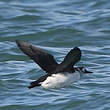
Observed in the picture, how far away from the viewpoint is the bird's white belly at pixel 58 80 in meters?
9.93

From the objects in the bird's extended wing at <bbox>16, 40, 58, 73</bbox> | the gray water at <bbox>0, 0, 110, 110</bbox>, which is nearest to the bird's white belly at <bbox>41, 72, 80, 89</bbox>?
the bird's extended wing at <bbox>16, 40, 58, 73</bbox>

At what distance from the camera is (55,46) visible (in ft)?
48.1

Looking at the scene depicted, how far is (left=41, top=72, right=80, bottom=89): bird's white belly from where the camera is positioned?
391 inches

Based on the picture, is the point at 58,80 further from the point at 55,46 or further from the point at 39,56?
the point at 55,46

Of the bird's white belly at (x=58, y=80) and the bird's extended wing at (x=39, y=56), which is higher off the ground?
the bird's extended wing at (x=39, y=56)

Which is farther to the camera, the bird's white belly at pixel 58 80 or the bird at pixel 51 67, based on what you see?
the bird at pixel 51 67

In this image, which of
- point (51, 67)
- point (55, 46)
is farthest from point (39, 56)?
point (55, 46)

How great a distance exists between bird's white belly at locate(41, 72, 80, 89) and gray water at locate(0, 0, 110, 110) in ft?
2.80

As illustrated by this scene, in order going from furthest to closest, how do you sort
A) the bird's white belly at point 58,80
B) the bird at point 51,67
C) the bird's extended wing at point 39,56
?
the bird's extended wing at point 39,56, the bird at point 51,67, the bird's white belly at point 58,80

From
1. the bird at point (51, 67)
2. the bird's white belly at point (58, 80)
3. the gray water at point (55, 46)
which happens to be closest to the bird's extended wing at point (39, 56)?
the bird at point (51, 67)

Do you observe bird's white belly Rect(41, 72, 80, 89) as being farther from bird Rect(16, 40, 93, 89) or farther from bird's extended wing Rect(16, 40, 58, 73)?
bird's extended wing Rect(16, 40, 58, 73)

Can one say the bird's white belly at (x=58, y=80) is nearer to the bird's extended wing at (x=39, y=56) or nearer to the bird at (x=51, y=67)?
the bird at (x=51, y=67)

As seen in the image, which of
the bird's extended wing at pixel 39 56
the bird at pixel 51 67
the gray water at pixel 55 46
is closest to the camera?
the bird at pixel 51 67

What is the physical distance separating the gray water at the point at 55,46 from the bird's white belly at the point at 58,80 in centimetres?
85
